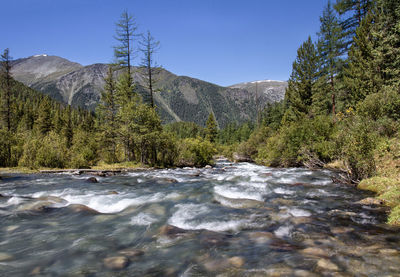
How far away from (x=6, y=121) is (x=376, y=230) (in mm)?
45405

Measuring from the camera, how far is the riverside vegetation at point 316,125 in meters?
12.2

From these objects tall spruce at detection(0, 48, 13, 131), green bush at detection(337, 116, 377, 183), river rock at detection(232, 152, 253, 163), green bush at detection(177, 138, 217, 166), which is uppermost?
tall spruce at detection(0, 48, 13, 131)

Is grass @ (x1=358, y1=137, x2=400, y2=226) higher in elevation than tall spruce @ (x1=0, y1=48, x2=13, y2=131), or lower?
lower

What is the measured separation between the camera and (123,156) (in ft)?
95.6

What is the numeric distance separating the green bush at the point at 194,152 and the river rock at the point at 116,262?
944 inches

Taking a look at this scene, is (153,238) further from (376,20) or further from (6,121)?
(6,121)

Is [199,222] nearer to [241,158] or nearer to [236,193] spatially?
[236,193]

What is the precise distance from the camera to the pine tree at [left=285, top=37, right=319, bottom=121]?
40.3 metres

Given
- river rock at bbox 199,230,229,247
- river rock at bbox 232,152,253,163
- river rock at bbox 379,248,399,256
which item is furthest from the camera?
river rock at bbox 232,152,253,163

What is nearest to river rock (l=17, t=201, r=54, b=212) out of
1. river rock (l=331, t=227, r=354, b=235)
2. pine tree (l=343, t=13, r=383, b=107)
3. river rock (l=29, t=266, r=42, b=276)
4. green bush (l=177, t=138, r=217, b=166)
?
river rock (l=29, t=266, r=42, b=276)

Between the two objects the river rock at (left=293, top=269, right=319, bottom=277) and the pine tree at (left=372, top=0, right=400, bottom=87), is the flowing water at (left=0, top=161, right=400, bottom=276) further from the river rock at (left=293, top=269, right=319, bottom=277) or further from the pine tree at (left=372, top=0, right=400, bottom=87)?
the pine tree at (left=372, top=0, right=400, bottom=87)

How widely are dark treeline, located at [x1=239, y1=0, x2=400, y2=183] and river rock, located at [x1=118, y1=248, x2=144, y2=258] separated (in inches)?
434

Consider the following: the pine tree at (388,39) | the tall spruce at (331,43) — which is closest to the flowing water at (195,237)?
the pine tree at (388,39)

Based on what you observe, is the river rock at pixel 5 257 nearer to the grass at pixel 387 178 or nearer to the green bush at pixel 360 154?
the grass at pixel 387 178
